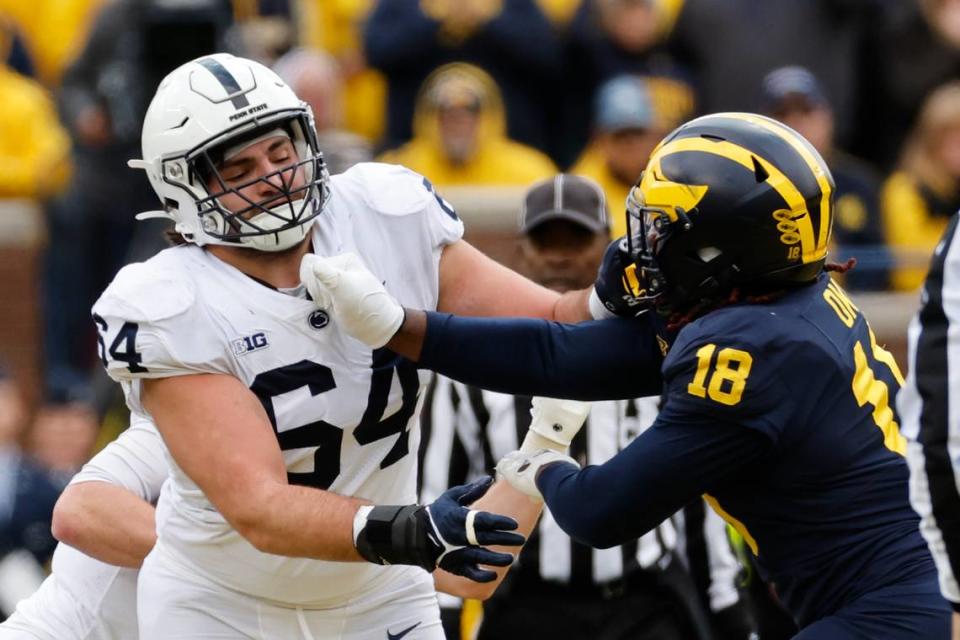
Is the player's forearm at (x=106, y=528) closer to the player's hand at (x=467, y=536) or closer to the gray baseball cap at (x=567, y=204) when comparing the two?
the player's hand at (x=467, y=536)

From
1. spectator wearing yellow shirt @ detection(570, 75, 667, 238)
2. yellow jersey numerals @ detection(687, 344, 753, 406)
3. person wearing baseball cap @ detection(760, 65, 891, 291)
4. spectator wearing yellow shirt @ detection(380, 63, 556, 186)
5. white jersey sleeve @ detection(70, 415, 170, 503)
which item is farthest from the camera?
spectator wearing yellow shirt @ detection(380, 63, 556, 186)

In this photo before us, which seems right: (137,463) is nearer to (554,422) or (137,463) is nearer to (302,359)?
(302,359)

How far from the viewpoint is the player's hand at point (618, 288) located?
4.06m

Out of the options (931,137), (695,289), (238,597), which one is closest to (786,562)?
(695,289)

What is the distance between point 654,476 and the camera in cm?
364

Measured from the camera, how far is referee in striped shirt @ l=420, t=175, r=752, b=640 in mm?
5371

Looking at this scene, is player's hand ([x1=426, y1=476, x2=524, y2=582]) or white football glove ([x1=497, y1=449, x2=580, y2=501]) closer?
player's hand ([x1=426, y1=476, x2=524, y2=582])

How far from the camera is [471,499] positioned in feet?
12.6

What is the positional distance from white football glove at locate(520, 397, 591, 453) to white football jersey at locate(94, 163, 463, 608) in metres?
0.28

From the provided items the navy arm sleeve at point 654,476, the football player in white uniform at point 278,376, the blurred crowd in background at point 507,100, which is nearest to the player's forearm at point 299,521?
the football player in white uniform at point 278,376

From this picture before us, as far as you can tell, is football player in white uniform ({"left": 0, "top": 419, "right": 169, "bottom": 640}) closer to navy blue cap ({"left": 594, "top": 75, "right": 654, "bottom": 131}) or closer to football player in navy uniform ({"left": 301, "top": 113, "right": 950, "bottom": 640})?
football player in navy uniform ({"left": 301, "top": 113, "right": 950, "bottom": 640})

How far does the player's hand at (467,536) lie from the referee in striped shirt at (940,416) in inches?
33.3

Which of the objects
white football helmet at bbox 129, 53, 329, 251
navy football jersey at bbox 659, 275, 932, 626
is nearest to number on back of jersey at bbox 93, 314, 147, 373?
white football helmet at bbox 129, 53, 329, 251

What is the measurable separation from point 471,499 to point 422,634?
1.97 ft
